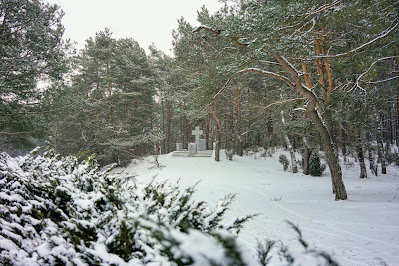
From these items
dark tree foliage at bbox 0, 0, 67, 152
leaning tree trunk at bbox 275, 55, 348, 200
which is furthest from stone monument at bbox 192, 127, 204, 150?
leaning tree trunk at bbox 275, 55, 348, 200

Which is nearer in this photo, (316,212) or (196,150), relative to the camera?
(316,212)

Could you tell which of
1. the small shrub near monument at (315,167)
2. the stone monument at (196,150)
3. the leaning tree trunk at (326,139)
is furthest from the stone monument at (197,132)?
the leaning tree trunk at (326,139)

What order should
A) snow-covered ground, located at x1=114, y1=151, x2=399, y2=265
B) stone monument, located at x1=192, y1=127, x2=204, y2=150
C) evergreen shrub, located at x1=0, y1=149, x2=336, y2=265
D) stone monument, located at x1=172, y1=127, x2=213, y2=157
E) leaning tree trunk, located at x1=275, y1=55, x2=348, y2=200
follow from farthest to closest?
stone monument, located at x1=192, y1=127, x2=204, y2=150
stone monument, located at x1=172, y1=127, x2=213, y2=157
leaning tree trunk, located at x1=275, y1=55, x2=348, y2=200
snow-covered ground, located at x1=114, y1=151, x2=399, y2=265
evergreen shrub, located at x1=0, y1=149, x2=336, y2=265

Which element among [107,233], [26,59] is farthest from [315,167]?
[26,59]

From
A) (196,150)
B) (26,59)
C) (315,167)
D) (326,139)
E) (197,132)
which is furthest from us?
(197,132)

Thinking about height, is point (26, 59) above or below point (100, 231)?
above

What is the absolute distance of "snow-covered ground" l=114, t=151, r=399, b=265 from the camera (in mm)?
3414

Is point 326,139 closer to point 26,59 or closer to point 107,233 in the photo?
point 107,233

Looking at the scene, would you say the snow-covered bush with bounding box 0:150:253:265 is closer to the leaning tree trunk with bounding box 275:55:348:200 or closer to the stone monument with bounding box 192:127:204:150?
the leaning tree trunk with bounding box 275:55:348:200

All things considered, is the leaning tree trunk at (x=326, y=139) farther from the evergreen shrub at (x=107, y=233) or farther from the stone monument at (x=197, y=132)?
the stone monument at (x=197, y=132)

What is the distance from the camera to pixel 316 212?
584cm

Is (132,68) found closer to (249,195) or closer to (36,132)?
(36,132)

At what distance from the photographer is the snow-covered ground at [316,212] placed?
11.2 ft

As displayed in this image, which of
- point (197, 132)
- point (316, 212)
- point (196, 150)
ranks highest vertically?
point (197, 132)
